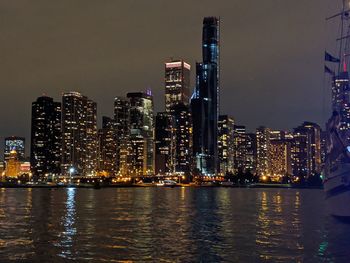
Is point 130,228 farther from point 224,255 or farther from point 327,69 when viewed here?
point 327,69

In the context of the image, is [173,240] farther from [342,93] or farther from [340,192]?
[342,93]

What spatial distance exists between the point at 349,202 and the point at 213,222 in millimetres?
18580

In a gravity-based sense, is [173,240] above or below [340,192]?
below

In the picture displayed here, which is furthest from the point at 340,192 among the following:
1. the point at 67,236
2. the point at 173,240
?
the point at 67,236

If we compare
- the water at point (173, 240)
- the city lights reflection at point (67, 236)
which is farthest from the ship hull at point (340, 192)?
the city lights reflection at point (67, 236)

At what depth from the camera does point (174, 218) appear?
77.5 m

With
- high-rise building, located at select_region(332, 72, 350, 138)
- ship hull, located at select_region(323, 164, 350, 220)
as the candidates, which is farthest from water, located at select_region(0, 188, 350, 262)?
high-rise building, located at select_region(332, 72, 350, 138)

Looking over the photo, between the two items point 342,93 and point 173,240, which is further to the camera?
point 342,93

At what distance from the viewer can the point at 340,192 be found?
2938 inches

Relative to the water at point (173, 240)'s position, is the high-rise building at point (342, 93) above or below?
above

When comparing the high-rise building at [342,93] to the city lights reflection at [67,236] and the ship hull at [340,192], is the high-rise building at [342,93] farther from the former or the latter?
the city lights reflection at [67,236]

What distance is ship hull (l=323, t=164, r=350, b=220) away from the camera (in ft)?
241

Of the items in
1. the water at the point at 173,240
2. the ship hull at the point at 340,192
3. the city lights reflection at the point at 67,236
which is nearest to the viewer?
the water at the point at 173,240

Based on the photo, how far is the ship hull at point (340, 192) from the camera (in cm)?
7344
